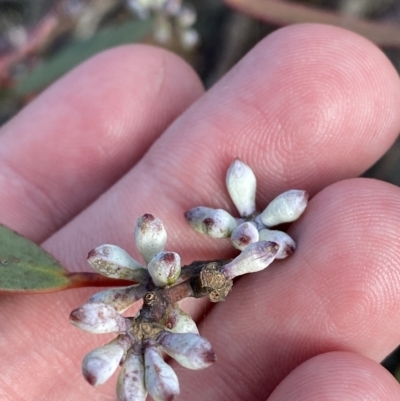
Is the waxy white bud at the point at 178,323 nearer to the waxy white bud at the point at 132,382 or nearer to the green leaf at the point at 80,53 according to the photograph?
the waxy white bud at the point at 132,382

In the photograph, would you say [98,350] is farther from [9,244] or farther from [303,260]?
[303,260]

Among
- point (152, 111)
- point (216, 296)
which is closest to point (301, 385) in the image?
point (216, 296)

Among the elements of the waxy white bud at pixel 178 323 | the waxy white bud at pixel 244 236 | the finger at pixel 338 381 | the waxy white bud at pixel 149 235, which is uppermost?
the waxy white bud at pixel 149 235

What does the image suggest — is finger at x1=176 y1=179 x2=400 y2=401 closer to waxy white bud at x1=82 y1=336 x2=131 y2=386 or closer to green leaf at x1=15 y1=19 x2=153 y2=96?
waxy white bud at x1=82 y1=336 x2=131 y2=386

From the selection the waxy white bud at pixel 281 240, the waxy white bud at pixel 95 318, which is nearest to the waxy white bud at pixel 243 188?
the waxy white bud at pixel 281 240

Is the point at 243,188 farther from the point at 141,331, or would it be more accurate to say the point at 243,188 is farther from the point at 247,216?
the point at 141,331

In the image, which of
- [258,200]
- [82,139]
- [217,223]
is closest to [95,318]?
[217,223]

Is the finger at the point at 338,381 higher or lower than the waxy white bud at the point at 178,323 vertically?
lower
